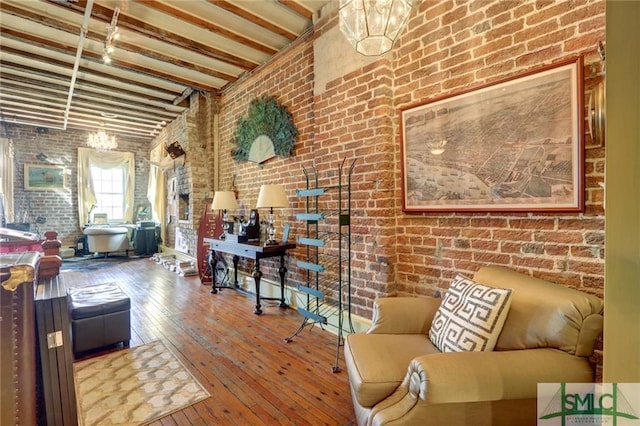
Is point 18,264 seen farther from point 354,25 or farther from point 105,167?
point 105,167

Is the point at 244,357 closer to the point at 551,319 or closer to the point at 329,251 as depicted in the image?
the point at 329,251

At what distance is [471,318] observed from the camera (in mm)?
1491

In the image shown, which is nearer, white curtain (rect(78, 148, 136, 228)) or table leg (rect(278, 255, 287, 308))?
table leg (rect(278, 255, 287, 308))

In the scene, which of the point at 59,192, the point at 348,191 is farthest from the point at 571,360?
the point at 59,192

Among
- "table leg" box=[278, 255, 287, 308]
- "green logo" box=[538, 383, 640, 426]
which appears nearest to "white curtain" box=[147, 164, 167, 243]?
"table leg" box=[278, 255, 287, 308]

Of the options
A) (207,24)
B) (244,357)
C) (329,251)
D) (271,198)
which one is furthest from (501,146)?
(207,24)

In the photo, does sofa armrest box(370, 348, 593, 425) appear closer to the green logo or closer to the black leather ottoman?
the green logo

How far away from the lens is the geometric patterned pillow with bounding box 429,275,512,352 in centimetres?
142

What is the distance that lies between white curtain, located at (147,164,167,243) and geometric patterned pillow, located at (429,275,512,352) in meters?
7.25

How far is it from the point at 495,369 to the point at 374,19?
67.2 inches

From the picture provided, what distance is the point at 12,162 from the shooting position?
6.59 metres

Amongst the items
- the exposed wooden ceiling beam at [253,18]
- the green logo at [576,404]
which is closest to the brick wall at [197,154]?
the exposed wooden ceiling beam at [253,18]

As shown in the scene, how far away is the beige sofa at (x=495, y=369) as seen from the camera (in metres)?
1.17

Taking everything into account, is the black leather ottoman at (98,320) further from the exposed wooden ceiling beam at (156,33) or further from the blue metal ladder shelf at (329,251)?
the exposed wooden ceiling beam at (156,33)
